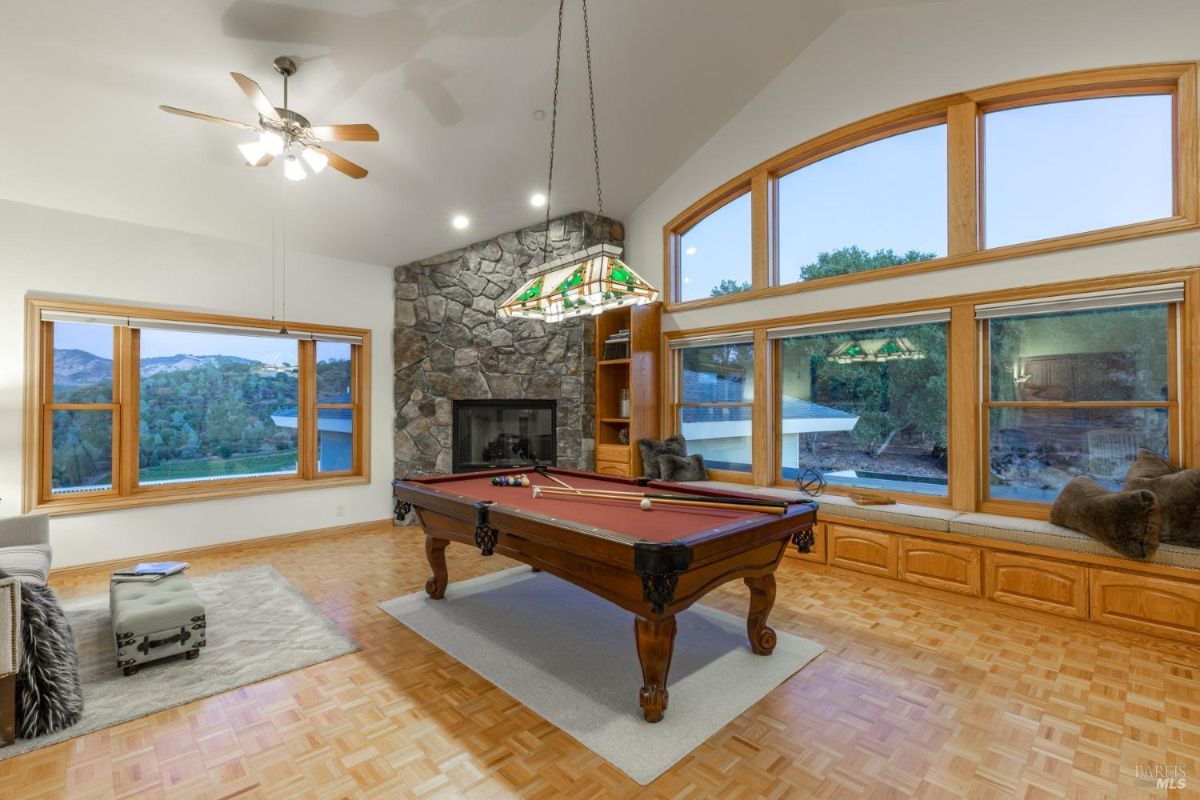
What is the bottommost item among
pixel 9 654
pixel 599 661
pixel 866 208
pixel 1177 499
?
pixel 599 661

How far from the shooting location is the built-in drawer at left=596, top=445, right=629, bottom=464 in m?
5.50

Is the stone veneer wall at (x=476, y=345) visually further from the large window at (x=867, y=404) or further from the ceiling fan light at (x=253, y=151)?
the ceiling fan light at (x=253, y=151)

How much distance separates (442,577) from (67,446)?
343 centimetres

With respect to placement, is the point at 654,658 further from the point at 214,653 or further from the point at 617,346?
the point at 617,346

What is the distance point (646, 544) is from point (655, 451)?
326cm

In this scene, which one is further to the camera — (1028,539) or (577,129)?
(577,129)

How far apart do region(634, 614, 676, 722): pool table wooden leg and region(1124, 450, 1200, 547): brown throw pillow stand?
293 cm

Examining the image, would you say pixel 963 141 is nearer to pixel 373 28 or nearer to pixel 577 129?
pixel 577 129

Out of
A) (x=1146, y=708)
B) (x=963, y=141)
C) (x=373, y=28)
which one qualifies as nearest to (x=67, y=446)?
(x=373, y=28)

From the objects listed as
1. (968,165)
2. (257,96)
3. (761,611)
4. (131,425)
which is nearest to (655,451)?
(761,611)

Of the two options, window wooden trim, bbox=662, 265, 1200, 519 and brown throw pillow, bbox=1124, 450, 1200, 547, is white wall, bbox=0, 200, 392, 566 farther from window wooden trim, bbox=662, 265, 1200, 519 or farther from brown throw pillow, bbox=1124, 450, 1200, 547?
brown throw pillow, bbox=1124, 450, 1200, 547

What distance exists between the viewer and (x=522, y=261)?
18.5ft

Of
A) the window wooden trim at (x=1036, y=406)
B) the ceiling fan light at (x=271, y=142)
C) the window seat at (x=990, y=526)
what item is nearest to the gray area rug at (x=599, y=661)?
the window seat at (x=990, y=526)

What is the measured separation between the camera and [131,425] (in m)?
4.50
